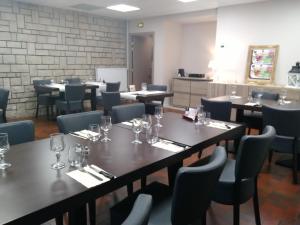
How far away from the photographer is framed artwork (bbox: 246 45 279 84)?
530 cm

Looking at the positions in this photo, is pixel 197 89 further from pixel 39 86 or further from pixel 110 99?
pixel 39 86

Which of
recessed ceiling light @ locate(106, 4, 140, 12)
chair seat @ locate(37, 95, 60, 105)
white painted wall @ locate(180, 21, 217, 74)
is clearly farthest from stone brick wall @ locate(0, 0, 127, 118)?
white painted wall @ locate(180, 21, 217, 74)

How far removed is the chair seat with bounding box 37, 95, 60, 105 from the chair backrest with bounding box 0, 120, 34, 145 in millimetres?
3895

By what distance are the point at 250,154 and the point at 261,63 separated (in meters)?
4.36

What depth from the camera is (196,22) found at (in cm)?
737

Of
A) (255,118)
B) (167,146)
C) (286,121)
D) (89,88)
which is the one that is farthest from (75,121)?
(89,88)

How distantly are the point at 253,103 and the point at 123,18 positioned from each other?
17.8 ft

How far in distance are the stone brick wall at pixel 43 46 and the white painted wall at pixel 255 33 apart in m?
3.49

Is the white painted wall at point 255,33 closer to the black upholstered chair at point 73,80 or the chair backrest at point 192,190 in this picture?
the black upholstered chair at point 73,80

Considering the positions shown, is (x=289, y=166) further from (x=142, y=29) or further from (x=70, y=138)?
(x=142, y=29)

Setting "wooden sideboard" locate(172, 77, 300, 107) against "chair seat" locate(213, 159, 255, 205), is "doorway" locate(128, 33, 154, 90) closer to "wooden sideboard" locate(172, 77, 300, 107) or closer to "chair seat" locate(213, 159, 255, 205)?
"wooden sideboard" locate(172, 77, 300, 107)

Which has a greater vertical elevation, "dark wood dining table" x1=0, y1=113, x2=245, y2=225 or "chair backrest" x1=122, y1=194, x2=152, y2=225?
"chair backrest" x1=122, y1=194, x2=152, y2=225

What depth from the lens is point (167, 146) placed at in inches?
70.7

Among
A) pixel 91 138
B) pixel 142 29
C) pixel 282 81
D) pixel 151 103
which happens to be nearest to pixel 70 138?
pixel 91 138
